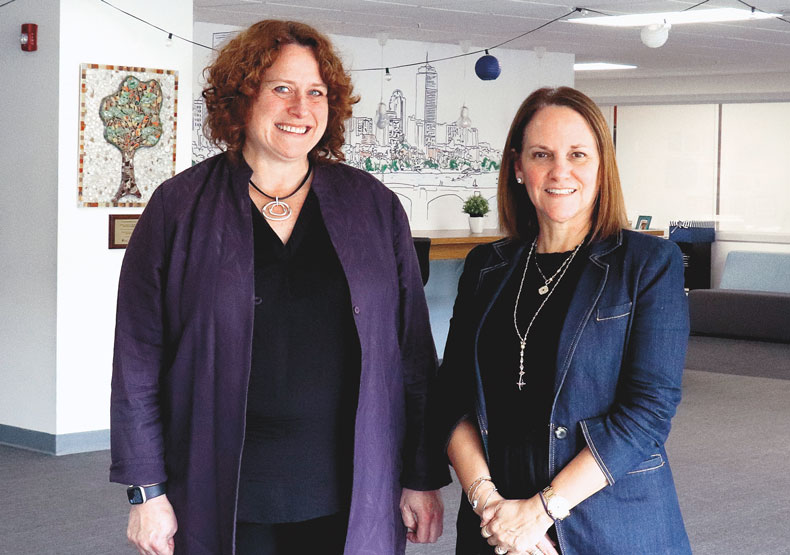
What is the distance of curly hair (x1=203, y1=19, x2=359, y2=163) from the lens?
2131mm

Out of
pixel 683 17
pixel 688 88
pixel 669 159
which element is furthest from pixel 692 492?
pixel 669 159

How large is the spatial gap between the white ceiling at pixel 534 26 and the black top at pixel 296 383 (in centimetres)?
531

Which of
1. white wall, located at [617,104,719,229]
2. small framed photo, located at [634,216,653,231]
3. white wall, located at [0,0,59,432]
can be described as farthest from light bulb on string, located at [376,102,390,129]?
white wall, located at [617,104,719,229]

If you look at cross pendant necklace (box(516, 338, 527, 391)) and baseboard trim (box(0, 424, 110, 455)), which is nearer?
cross pendant necklace (box(516, 338, 527, 391))

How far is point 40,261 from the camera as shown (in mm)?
5805

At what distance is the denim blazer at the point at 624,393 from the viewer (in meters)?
1.94

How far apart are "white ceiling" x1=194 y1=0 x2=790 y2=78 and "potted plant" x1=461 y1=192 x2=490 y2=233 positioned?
4.52 ft

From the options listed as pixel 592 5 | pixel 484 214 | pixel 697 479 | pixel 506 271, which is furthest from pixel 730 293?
pixel 506 271

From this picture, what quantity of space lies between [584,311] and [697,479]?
3.80 meters

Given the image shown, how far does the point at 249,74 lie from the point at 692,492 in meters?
3.84

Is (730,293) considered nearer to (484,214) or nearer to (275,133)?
(484,214)

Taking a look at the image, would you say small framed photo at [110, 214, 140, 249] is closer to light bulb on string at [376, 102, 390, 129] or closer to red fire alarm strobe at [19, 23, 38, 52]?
red fire alarm strobe at [19, 23, 38, 52]

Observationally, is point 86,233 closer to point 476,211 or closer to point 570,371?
point 476,211

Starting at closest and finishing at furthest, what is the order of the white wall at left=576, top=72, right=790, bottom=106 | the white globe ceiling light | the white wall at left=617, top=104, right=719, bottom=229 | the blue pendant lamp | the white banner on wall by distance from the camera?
the white globe ceiling light → the blue pendant lamp → the white banner on wall → the white wall at left=576, top=72, right=790, bottom=106 → the white wall at left=617, top=104, right=719, bottom=229
